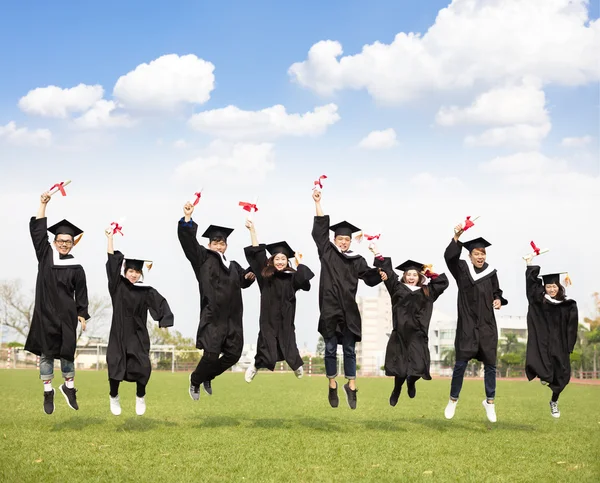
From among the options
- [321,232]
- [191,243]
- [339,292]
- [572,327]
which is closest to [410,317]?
[339,292]

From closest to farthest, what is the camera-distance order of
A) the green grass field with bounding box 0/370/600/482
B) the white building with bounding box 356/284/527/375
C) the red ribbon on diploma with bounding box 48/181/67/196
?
1. the green grass field with bounding box 0/370/600/482
2. the red ribbon on diploma with bounding box 48/181/67/196
3. the white building with bounding box 356/284/527/375

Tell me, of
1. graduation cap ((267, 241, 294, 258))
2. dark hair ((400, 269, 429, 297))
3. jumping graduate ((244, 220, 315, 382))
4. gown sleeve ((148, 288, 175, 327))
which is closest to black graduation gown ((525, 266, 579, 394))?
dark hair ((400, 269, 429, 297))

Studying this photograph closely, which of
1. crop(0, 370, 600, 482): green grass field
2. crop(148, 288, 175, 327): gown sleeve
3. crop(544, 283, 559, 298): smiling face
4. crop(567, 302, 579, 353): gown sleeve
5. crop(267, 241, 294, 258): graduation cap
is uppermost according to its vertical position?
crop(267, 241, 294, 258): graduation cap

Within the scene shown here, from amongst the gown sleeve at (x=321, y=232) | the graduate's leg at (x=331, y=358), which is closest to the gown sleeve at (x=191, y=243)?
the gown sleeve at (x=321, y=232)

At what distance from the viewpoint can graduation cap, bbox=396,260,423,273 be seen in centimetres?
1159

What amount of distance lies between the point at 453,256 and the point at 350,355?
2.08 m

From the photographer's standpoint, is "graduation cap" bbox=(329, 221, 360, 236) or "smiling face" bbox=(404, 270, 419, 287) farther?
"smiling face" bbox=(404, 270, 419, 287)

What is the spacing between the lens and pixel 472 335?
1120 centimetres

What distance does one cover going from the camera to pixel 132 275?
1105cm

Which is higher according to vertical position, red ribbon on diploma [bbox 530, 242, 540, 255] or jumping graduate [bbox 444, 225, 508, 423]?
red ribbon on diploma [bbox 530, 242, 540, 255]

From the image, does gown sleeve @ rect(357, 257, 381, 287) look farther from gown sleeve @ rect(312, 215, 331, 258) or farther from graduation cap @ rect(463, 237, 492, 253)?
graduation cap @ rect(463, 237, 492, 253)

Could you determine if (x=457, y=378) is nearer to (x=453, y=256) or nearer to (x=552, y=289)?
(x=453, y=256)

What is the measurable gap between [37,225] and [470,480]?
6641 millimetres

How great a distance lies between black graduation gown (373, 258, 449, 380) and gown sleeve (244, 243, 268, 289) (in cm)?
163
